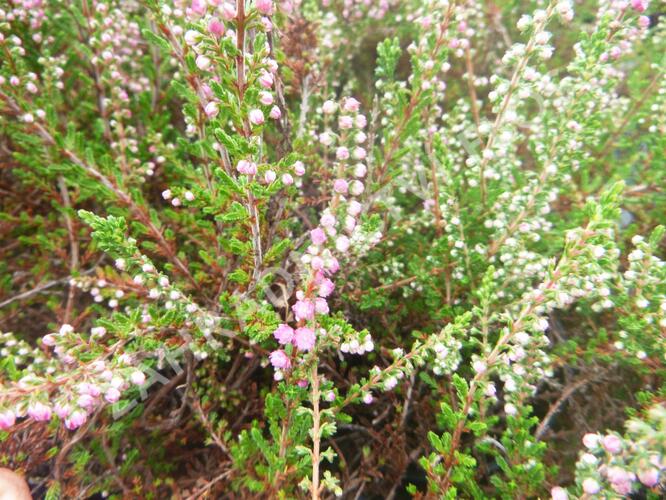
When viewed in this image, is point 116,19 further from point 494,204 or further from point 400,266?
point 494,204

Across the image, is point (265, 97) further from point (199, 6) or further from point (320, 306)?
point (320, 306)

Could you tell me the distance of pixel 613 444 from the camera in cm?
116

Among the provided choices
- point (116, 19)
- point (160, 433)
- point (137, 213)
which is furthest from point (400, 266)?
point (116, 19)

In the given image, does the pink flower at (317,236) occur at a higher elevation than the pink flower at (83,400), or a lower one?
higher

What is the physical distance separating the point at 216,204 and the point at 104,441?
1.29 m

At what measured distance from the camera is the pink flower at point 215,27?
1.19m

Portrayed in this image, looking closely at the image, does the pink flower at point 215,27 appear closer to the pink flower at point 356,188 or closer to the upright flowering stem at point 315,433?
the pink flower at point 356,188

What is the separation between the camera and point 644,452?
1087 millimetres

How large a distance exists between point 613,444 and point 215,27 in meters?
1.57

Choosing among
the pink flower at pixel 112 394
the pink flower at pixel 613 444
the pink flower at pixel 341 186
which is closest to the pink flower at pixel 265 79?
the pink flower at pixel 341 186

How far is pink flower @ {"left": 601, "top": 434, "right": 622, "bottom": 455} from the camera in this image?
116 centimetres

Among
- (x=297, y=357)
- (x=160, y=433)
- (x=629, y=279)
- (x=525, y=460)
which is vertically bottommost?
(x=160, y=433)

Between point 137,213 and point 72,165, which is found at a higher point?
point 72,165

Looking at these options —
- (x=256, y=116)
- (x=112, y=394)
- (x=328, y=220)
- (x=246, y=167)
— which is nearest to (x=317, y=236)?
(x=328, y=220)
